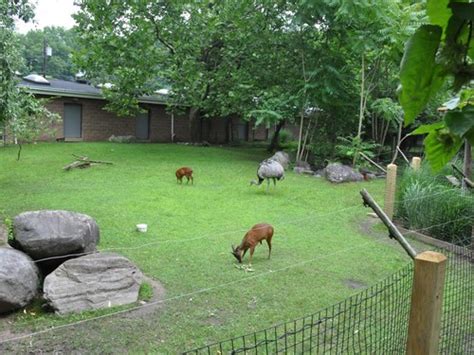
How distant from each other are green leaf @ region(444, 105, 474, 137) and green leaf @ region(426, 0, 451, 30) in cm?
15

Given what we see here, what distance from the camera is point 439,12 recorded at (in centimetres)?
64

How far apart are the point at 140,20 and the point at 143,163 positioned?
4.73 metres

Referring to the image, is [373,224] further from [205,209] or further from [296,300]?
[296,300]

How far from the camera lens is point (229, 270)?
5840 mm

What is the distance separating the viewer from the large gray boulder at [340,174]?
12.6 metres

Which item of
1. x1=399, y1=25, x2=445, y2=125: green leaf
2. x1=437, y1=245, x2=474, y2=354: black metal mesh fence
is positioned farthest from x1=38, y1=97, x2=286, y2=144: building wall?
x1=399, y1=25, x2=445, y2=125: green leaf

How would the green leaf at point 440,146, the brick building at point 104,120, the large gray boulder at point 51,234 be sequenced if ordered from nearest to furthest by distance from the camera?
the green leaf at point 440,146 < the large gray boulder at point 51,234 < the brick building at point 104,120

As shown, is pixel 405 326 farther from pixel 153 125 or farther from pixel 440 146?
pixel 153 125

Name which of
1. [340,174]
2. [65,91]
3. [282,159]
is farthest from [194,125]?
[340,174]

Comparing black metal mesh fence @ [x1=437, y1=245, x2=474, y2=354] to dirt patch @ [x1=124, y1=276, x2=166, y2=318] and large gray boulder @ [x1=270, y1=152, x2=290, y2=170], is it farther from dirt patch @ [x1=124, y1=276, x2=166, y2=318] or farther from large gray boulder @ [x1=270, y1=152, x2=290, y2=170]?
large gray boulder @ [x1=270, y1=152, x2=290, y2=170]

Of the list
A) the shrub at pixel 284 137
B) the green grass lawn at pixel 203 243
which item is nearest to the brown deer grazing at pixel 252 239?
the green grass lawn at pixel 203 243

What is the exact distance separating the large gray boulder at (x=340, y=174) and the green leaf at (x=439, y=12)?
39.7 ft

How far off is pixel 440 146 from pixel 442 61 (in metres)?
0.23

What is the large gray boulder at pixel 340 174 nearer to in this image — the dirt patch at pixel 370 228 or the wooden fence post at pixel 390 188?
the dirt patch at pixel 370 228
